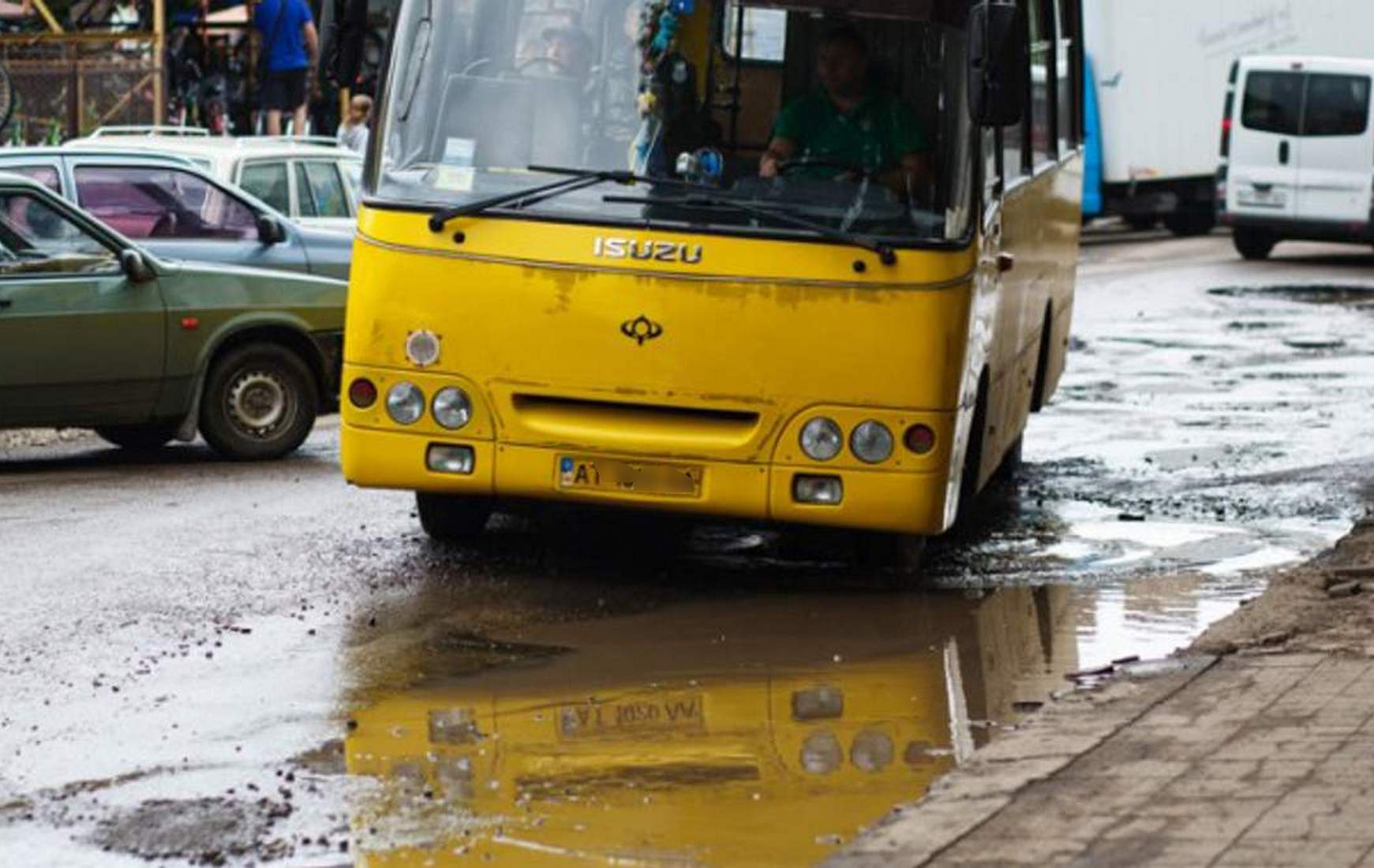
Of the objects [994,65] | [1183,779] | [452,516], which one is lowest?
[452,516]

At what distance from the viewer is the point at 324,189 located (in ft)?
74.6

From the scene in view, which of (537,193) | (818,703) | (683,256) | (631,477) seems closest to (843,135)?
(683,256)

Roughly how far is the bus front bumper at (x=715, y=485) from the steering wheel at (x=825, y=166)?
3.45 ft

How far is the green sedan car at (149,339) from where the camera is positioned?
1549 cm

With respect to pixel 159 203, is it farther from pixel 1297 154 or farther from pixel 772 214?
pixel 1297 154

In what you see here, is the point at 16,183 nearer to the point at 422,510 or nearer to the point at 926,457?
the point at 422,510

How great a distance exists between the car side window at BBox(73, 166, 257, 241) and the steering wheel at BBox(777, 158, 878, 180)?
25.4 ft

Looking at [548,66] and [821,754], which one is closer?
[821,754]

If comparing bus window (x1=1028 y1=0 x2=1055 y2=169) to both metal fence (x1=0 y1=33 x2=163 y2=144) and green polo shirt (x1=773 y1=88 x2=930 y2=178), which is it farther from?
metal fence (x1=0 y1=33 x2=163 y2=144)

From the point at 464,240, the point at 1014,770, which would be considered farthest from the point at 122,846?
the point at 464,240


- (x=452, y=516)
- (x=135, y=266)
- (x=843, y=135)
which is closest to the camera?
(x=843, y=135)

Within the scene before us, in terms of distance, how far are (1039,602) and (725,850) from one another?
15.0 ft

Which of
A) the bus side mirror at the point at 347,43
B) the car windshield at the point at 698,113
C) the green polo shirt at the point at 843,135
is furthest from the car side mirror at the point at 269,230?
the green polo shirt at the point at 843,135

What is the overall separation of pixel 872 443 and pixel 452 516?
2.14 m
